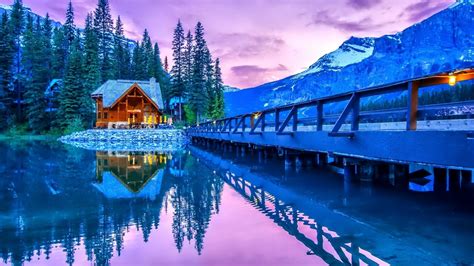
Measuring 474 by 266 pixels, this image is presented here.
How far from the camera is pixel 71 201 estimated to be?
7516 mm

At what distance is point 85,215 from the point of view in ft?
20.8

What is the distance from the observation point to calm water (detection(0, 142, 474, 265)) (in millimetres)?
4340

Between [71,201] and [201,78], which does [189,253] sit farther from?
A: [201,78]

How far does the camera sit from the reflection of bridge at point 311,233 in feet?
13.7

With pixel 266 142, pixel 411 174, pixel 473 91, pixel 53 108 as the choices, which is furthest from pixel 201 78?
pixel 411 174

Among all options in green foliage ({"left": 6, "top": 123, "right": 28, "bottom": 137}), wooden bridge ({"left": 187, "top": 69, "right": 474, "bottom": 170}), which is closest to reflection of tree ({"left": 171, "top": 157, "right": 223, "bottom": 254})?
wooden bridge ({"left": 187, "top": 69, "right": 474, "bottom": 170})

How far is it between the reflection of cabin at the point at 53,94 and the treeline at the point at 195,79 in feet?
56.7

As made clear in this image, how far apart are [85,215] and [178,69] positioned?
58787 mm

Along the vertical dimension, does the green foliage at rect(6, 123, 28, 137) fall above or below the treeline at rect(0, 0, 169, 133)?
below

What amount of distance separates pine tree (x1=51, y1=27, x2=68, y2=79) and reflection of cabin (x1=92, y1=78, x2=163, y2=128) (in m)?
15.3

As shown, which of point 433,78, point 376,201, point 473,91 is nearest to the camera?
point 433,78

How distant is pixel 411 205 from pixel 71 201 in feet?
21.7

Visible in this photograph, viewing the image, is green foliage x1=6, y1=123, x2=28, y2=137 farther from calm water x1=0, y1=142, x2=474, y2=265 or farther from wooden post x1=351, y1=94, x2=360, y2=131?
wooden post x1=351, y1=94, x2=360, y2=131

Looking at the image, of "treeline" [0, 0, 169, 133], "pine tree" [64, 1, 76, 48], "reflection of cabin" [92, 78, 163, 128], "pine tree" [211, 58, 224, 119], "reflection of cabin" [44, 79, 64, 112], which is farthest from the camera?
"pine tree" [64, 1, 76, 48]
